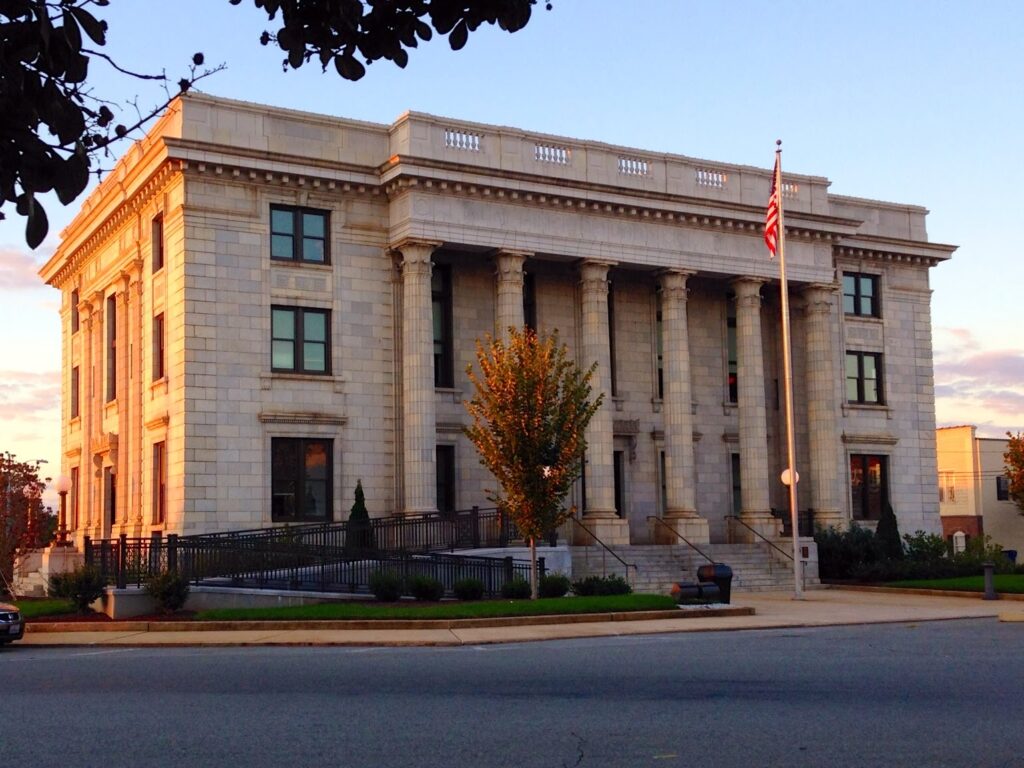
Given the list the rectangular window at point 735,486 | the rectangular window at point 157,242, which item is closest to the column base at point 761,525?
the rectangular window at point 735,486

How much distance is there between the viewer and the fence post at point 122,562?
1155 inches

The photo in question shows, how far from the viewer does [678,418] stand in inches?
1678

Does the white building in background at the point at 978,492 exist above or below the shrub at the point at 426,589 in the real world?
above

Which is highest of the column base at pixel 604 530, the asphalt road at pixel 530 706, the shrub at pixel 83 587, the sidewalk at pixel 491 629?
the column base at pixel 604 530

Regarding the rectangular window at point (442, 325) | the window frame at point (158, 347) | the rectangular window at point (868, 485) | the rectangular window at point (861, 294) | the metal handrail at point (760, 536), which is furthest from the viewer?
the rectangular window at point (861, 294)

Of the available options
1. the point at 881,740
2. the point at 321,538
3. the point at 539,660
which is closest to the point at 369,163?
the point at 321,538

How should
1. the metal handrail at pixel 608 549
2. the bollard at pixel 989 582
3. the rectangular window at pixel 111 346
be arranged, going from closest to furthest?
the bollard at pixel 989 582 → the metal handrail at pixel 608 549 → the rectangular window at pixel 111 346

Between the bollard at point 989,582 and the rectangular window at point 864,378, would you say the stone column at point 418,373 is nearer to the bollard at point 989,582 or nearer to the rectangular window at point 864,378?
the bollard at point 989,582

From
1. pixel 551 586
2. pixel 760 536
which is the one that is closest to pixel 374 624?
pixel 551 586

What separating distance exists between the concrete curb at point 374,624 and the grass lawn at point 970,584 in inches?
448

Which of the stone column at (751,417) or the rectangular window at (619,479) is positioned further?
the rectangular window at (619,479)

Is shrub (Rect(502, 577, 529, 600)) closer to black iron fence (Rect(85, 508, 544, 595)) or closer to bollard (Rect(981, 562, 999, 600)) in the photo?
black iron fence (Rect(85, 508, 544, 595))

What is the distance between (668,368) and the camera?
4316 cm

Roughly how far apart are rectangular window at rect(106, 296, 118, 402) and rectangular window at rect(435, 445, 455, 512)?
11.9 meters
